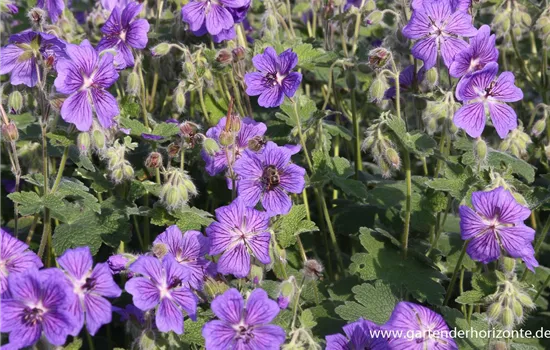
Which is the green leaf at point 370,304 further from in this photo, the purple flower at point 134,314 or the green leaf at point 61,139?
the green leaf at point 61,139

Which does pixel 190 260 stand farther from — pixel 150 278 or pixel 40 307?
pixel 40 307

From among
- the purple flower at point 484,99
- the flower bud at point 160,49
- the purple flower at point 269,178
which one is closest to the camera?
the purple flower at point 269,178

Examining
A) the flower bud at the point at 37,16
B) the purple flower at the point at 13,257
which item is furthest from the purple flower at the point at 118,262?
the flower bud at the point at 37,16

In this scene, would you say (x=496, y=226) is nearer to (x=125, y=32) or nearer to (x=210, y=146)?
(x=210, y=146)

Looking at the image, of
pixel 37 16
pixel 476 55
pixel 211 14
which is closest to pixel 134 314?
pixel 37 16

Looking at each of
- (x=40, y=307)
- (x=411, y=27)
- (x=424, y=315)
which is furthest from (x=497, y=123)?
(x=40, y=307)

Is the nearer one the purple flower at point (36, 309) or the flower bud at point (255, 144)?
the purple flower at point (36, 309)

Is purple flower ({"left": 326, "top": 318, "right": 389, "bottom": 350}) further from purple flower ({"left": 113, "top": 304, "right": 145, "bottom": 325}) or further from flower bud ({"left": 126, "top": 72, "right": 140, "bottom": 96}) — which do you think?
flower bud ({"left": 126, "top": 72, "right": 140, "bottom": 96})
